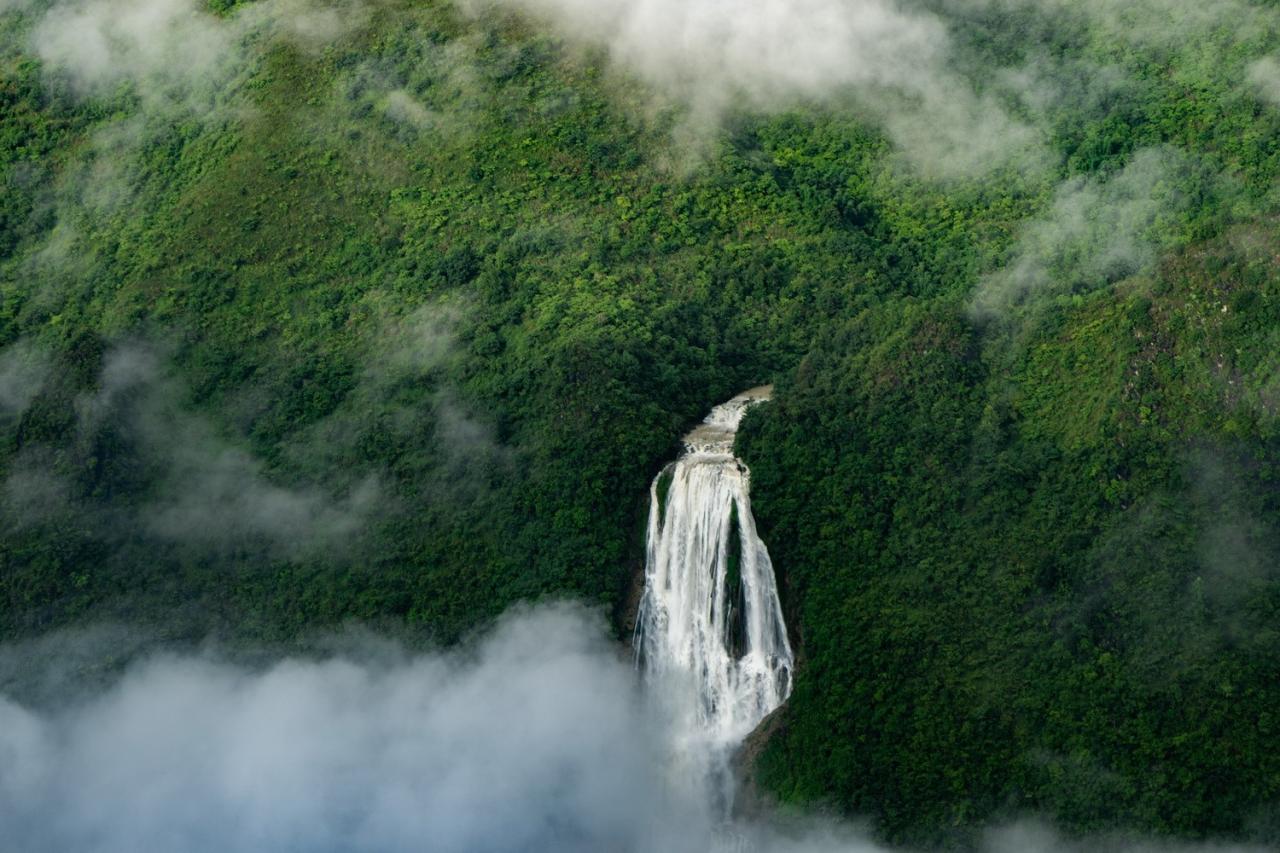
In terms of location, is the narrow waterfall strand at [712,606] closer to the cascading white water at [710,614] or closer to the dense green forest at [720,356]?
the cascading white water at [710,614]

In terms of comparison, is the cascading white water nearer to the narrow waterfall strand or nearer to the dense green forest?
the narrow waterfall strand

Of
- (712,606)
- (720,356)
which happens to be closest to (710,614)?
(712,606)

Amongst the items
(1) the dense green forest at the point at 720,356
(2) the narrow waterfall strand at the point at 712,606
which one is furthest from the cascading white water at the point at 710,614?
(1) the dense green forest at the point at 720,356

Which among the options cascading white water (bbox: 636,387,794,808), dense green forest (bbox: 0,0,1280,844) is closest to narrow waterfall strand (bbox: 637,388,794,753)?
cascading white water (bbox: 636,387,794,808)

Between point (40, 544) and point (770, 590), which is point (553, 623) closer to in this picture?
point (770, 590)

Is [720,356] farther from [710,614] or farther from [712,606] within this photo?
[710,614]

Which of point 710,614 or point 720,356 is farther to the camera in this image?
point 720,356
